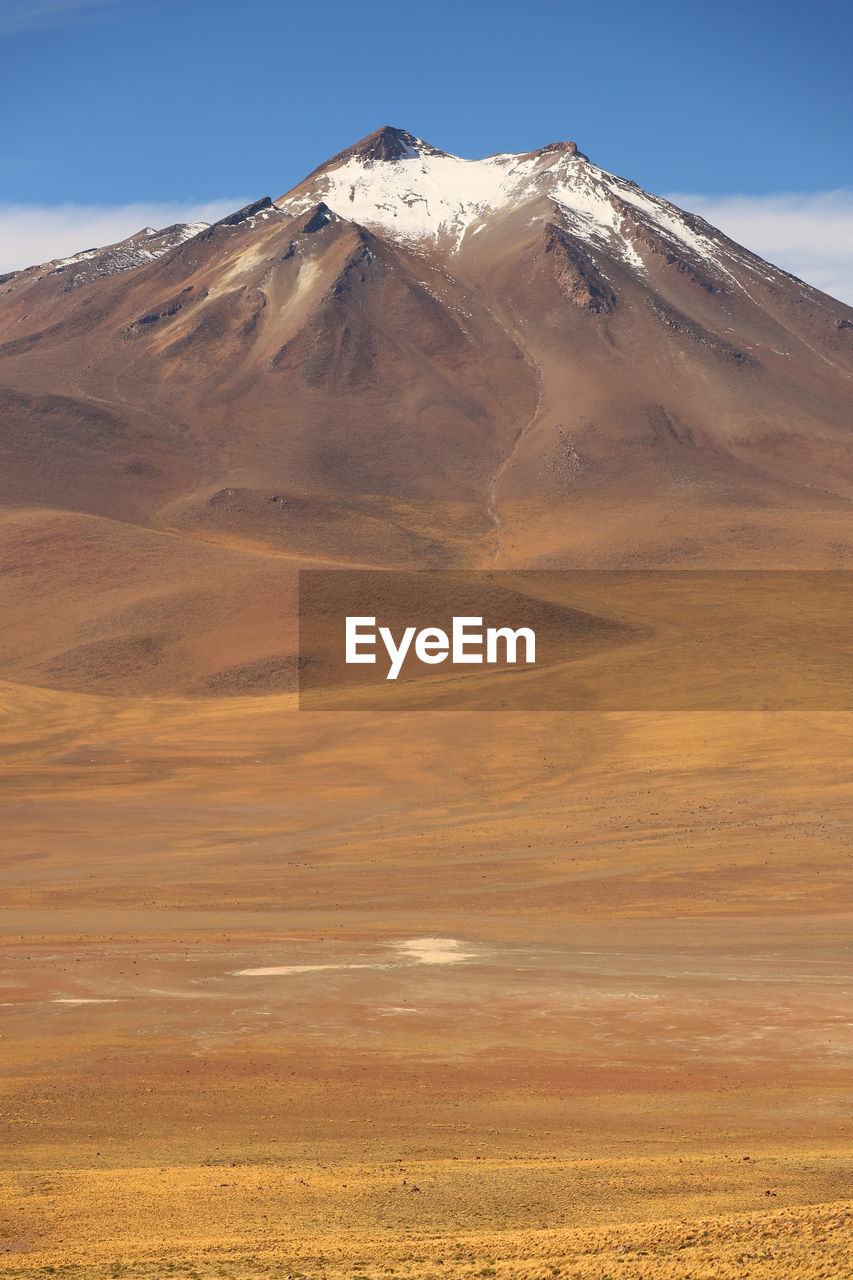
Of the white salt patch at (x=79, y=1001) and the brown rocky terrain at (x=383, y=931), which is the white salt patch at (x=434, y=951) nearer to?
the brown rocky terrain at (x=383, y=931)

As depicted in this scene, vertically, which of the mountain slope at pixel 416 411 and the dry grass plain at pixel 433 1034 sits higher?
the mountain slope at pixel 416 411

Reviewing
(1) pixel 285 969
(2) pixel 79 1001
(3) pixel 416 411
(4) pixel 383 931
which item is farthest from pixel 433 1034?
(3) pixel 416 411

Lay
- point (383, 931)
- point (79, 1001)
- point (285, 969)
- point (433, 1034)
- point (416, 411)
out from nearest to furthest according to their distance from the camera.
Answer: point (433, 1034)
point (79, 1001)
point (285, 969)
point (383, 931)
point (416, 411)

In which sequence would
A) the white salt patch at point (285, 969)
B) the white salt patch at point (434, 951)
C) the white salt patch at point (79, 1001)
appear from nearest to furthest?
the white salt patch at point (79, 1001)
the white salt patch at point (285, 969)
the white salt patch at point (434, 951)

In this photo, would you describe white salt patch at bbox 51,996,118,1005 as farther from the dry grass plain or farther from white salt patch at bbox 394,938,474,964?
white salt patch at bbox 394,938,474,964

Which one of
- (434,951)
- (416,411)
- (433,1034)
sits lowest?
(433,1034)

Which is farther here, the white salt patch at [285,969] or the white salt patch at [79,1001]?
the white salt patch at [285,969]

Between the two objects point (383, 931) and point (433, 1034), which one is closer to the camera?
point (433, 1034)

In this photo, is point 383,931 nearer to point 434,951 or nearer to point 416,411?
point 434,951

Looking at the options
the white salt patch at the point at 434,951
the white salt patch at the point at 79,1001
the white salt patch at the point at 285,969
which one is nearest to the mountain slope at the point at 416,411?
the white salt patch at the point at 434,951

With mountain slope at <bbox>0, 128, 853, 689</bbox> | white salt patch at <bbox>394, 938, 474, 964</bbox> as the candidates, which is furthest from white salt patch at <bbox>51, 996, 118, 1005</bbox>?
mountain slope at <bbox>0, 128, 853, 689</bbox>
